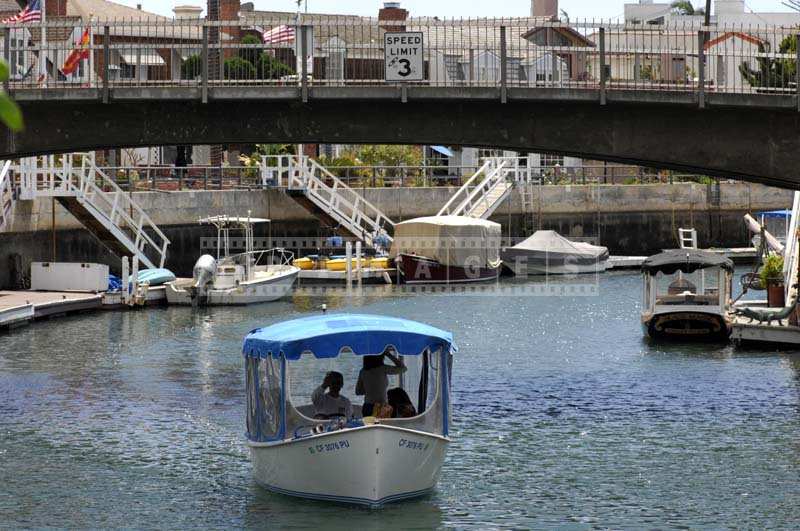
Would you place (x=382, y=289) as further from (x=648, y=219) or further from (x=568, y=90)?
(x=568, y=90)

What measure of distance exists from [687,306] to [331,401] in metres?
25.4

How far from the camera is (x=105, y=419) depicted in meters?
32.7

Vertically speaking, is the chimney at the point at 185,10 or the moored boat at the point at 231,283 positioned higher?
the chimney at the point at 185,10

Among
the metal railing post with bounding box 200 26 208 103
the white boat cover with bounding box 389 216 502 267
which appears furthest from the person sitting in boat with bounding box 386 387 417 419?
the white boat cover with bounding box 389 216 502 267

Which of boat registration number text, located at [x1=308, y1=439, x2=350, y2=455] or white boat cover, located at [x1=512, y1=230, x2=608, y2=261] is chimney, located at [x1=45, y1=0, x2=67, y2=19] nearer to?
white boat cover, located at [x1=512, y1=230, x2=608, y2=261]

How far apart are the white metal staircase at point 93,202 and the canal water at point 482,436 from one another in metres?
11.2

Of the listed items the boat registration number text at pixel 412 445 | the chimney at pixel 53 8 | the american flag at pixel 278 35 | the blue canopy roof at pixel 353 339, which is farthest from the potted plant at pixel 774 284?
the chimney at pixel 53 8

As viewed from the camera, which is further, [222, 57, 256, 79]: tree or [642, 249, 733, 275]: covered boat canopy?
[642, 249, 733, 275]: covered boat canopy

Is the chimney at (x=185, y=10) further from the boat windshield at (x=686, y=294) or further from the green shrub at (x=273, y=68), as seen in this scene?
the boat windshield at (x=686, y=294)

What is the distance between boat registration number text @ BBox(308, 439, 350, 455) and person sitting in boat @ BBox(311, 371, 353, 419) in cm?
84

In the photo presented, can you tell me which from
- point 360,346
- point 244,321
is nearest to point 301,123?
point 360,346

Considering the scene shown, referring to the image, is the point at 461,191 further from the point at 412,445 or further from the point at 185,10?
the point at 412,445

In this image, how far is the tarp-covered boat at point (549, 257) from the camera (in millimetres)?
75625

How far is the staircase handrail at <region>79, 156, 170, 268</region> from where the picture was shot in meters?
62.9
